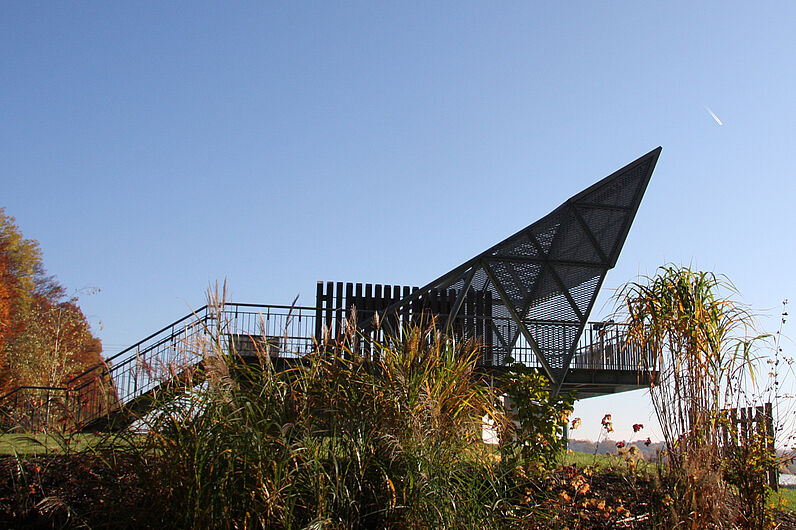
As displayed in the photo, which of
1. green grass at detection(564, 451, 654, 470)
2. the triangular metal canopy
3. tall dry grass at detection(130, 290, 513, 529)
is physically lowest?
green grass at detection(564, 451, 654, 470)

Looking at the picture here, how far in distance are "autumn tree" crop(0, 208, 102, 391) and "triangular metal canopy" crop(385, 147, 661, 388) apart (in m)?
17.9

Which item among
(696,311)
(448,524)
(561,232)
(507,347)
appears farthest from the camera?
(507,347)

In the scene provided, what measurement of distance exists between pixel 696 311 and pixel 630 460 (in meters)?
2.18

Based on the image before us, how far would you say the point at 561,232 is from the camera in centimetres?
1234

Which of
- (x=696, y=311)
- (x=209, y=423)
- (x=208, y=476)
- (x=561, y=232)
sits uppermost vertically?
(x=561, y=232)

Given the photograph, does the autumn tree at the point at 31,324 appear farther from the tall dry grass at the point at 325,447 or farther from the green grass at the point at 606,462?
the tall dry grass at the point at 325,447

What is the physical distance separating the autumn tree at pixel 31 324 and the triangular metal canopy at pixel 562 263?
17865 millimetres

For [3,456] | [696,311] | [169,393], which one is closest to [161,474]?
[169,393]

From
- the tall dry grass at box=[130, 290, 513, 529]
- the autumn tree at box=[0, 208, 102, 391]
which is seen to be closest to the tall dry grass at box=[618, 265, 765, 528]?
the tall dry grass at box=[130, 290, 513, 529]

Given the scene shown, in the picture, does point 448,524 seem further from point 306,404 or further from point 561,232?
point 561,232

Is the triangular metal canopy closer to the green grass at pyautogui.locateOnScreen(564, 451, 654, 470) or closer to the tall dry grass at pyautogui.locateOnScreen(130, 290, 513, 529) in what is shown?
the green grass at pyautogui.locateOnScreen(564, 451, 654, 470)

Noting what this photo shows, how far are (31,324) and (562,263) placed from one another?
20327 mm

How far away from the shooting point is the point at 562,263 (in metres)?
12.2

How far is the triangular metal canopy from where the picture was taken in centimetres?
1183
